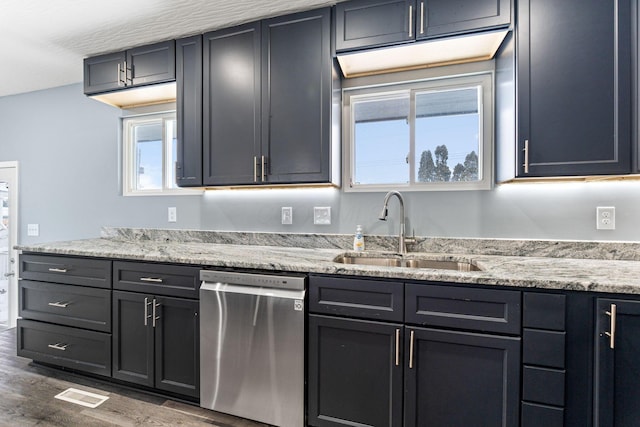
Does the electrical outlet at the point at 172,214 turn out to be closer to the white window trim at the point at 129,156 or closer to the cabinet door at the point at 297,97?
the white window trim at the point at 129,156

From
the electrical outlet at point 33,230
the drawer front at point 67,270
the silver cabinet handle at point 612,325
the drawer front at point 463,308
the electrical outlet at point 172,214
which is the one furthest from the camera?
the electrical outlet at point 33,230

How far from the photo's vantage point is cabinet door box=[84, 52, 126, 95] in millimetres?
2359

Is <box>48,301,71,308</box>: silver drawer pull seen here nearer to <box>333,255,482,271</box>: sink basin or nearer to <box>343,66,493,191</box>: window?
<box>333,255,482,271</box>: sink basin

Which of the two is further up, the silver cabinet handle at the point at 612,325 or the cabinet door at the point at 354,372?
the silver cabinet handle at the point at 612,325

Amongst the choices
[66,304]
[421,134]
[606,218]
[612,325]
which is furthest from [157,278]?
[606,218]

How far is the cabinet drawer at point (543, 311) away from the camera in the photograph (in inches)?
49.4

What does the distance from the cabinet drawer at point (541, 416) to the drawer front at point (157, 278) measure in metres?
1.68

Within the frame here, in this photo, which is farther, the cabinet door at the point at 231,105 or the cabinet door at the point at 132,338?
the cabinet door at the point at 231,105

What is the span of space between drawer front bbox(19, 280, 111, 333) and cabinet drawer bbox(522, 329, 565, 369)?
2.32 metres

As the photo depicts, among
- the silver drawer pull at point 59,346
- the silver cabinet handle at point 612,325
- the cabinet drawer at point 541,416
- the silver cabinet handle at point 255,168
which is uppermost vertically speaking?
the silver cabinet handle at point 255,168

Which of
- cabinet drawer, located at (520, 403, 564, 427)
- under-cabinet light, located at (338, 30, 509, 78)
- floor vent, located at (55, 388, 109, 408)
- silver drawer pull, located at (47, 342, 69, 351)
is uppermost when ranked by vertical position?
under-cabinet light, located at (338, 30, 509, 78)

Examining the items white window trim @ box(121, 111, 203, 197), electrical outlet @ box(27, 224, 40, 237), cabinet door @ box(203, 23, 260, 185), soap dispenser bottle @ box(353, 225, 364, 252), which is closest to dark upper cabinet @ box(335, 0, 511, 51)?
cabinet door @ box(203, 23, 260, 185)

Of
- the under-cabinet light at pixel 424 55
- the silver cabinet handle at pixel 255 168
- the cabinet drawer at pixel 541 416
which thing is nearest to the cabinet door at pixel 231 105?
the silver cabinet handle at pixel 255 168

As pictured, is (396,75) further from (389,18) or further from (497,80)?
(497,80)
